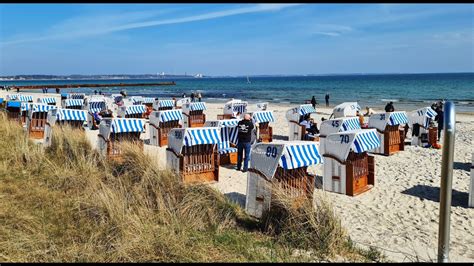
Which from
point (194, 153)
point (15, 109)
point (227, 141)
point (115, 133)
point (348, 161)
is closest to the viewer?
point (348, 161)

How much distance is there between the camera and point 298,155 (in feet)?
23.5

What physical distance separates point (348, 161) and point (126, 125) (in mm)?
6095

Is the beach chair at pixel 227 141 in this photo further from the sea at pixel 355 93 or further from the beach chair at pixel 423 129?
the sea at pixel 355 93

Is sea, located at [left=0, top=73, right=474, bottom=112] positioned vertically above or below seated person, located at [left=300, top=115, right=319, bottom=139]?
below

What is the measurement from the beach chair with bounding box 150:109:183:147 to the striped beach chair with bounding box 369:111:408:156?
6852 mm

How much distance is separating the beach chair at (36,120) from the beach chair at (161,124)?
4042 millimetres

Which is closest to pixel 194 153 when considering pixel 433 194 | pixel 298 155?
pixel 298 155

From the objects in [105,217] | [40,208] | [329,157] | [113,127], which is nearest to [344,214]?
[329,157]

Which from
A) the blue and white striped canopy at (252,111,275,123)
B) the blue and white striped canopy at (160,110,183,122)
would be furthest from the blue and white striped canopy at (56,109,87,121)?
the blue and white striped canopy at (252,111,275,123)

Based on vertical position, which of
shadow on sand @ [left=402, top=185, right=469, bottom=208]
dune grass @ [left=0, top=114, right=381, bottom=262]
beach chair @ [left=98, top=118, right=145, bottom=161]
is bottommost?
shadow on sand @ [left=402, top=185, right=469, bottom=208]

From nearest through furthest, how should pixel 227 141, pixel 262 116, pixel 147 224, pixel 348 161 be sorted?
pixel 147 224, pixel 348 161, pixel 227 141, pixel 262 116

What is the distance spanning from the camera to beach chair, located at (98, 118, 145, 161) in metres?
11.4

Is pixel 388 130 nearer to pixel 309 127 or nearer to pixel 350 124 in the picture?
pixel 350 124

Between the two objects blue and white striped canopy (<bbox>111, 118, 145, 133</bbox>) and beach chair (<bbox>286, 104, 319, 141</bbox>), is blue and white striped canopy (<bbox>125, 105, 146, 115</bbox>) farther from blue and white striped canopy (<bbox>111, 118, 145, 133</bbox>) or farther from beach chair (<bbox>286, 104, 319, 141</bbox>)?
blue and white striped canopy (<bbox>111, 118, 145, 133</bbox>)
